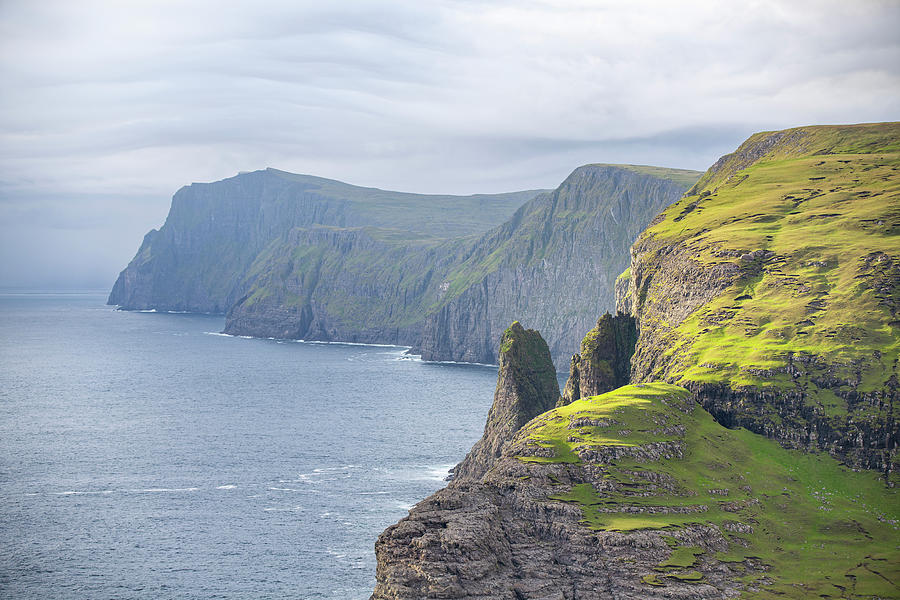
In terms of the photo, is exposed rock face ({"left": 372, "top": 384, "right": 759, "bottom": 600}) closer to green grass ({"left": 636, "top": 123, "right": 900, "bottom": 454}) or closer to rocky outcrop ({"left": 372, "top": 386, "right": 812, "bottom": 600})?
rocky outcrop ({"left": 372, "top": 386, "right": 812, "bottom": 600})

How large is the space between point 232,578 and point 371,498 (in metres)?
43.1

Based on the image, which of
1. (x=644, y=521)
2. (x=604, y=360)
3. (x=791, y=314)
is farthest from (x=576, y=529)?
(x=604, y=360)

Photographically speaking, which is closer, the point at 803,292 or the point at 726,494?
the point at 726,494

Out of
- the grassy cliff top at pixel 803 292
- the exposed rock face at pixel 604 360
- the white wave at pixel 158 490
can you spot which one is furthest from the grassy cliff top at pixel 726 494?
the white wave at pixel 158 490

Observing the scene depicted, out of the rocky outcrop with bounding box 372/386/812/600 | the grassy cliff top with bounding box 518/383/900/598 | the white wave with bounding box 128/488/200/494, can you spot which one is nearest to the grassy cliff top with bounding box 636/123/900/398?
the grassy cliff top with bounding box 518/383/900/598

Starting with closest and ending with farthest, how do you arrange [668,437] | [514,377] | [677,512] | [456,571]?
Answer: 1. [456,571]
2. [677,512]
3. [668,437]
4. [514,377]

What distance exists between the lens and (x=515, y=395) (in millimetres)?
179125

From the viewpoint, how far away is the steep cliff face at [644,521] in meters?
91.4

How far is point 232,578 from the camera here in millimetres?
131125

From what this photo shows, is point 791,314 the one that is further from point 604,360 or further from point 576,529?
point 576,529

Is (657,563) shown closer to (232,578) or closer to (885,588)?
(885,588)

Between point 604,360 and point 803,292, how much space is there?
3857cm

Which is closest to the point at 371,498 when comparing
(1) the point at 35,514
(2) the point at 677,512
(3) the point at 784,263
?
(1) the point at 35,514

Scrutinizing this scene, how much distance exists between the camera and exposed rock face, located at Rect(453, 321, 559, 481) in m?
174
